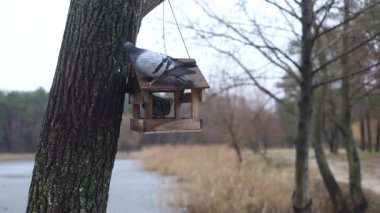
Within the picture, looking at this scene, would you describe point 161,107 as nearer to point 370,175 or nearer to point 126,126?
point 370,175

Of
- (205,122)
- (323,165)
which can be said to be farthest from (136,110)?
(205,122)

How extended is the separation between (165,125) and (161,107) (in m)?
0.14

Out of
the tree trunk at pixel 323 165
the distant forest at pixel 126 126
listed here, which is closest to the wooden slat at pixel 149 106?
the tree trunk at pixel 323 165

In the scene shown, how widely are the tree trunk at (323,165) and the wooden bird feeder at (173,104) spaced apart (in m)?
7.63

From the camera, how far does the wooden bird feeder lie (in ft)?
7.89

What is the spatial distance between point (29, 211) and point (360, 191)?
8669mm

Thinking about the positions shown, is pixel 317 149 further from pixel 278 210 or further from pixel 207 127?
pixel 207 127

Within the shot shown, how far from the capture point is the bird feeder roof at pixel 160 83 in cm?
236

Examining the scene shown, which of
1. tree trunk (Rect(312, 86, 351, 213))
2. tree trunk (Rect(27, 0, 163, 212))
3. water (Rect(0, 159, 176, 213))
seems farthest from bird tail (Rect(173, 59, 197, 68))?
tree trunk (Rect(312, 86, 351, 213))

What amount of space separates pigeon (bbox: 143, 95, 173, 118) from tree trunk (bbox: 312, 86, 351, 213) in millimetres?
7657

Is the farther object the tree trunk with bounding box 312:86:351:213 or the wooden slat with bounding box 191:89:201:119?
the tree trunk with bounding box 312:86:351:213

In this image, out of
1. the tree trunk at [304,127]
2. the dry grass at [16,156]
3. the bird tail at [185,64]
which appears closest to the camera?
the bird tail at [185,64]

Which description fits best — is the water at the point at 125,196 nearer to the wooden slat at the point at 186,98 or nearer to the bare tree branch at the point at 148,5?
the wooden slat at the point at 186,98

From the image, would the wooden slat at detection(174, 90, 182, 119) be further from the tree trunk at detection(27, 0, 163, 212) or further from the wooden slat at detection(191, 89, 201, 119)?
the tree trunk at detection(27, 0, 163, 212)
